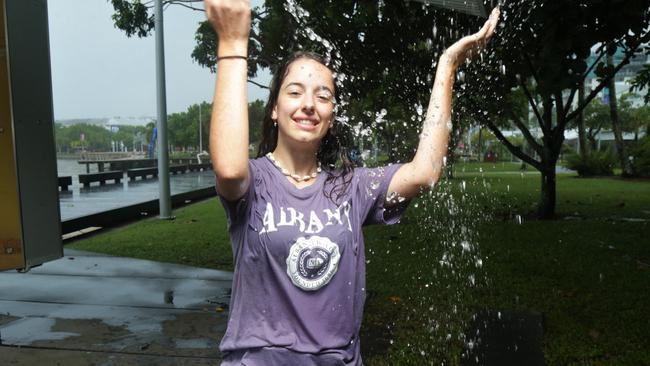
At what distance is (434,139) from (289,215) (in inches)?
23.6

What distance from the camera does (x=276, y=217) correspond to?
5.67 feet

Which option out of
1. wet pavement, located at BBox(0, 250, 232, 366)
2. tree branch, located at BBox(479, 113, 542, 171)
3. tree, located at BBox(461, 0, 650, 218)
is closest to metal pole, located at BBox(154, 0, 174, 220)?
wet pavement, located at BBox(0, 250, 232, 366)

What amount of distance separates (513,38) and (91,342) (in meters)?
7.36

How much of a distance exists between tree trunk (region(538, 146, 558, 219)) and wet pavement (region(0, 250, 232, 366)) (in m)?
7.39

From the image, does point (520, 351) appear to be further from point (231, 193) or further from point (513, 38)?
point (513, 38)

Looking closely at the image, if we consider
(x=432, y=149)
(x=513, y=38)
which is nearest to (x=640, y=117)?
(x=513, y=38)

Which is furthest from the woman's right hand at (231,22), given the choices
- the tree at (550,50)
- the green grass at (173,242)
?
the green grass at (173,242)

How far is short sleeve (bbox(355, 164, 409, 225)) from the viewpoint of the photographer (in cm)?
196

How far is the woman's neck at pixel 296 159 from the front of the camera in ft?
6.17

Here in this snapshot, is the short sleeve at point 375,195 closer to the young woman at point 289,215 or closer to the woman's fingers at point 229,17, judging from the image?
the young woman at point 289,215

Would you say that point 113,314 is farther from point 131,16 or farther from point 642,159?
point 642,159

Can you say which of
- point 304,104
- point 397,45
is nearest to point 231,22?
point 304,104

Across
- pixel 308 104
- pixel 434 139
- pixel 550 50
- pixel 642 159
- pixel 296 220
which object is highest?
pixel 550 50

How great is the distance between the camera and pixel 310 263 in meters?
1.68
